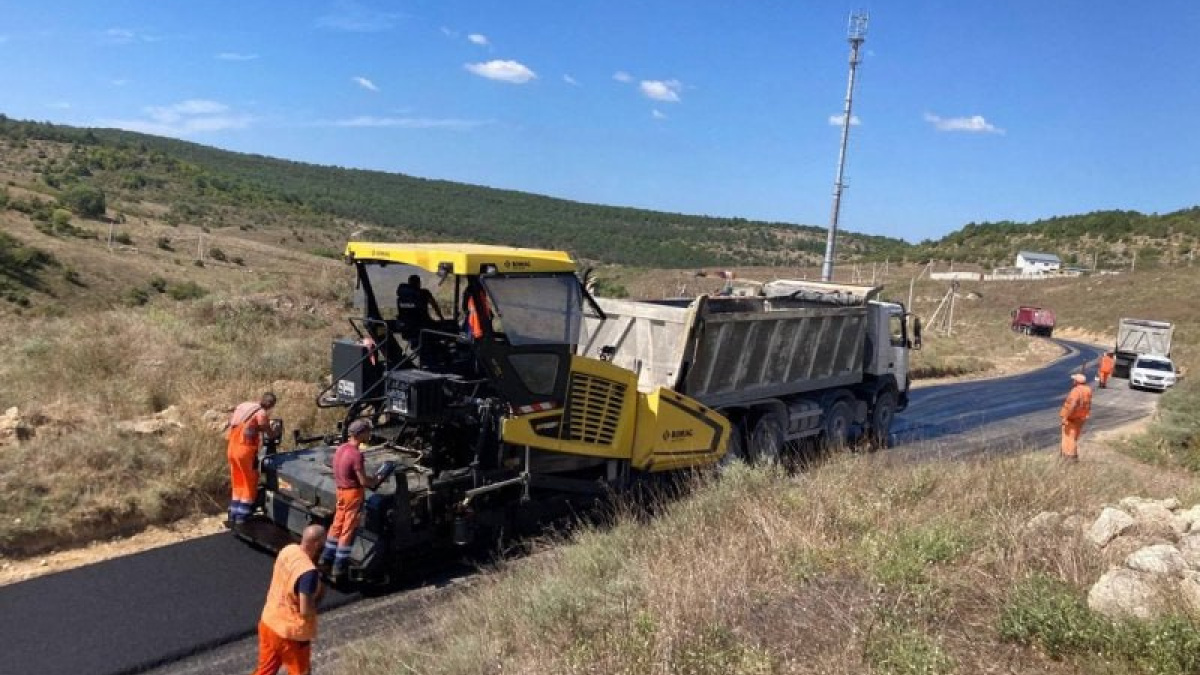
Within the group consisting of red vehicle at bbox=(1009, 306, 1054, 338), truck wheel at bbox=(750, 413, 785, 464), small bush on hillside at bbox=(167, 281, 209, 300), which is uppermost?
truck wheel at bbox=(750, 413, 785, 464)

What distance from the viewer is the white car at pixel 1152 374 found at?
26005 millimetres

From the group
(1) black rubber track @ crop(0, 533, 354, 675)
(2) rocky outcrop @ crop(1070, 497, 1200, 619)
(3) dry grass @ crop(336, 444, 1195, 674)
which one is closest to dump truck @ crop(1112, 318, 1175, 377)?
(3) dry grass @ crop(336, 444, 1195, 674)

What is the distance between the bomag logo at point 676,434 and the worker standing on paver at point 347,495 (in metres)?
3.30

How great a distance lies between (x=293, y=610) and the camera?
14.7 feet

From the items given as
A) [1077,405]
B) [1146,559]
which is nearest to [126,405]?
[1146,559]

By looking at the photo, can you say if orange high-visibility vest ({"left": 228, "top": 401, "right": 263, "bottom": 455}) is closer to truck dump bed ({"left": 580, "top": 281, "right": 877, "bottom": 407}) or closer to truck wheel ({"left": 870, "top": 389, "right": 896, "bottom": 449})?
truck dump bed ({"left": 580, "top": 281, "right": 877, "bottom": 407})

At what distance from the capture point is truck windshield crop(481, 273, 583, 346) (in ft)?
23.1

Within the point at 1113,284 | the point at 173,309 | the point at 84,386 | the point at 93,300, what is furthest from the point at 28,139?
the point at 1113,284

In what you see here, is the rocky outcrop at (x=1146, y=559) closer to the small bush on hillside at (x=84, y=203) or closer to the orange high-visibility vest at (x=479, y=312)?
the orange high-visibility vest at (x=479, y=312)

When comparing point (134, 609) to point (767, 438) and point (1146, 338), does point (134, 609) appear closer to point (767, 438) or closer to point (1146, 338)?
point (767, 438)

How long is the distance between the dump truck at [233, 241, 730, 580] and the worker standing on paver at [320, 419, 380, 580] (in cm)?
11

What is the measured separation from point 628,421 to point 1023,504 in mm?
3477

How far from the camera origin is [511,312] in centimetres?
707

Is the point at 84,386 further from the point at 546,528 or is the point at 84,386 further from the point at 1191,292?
the point at 1191,292
